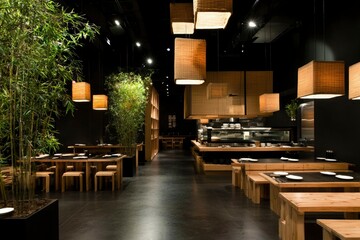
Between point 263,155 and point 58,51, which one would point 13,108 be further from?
point 263,155

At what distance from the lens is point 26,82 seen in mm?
2736

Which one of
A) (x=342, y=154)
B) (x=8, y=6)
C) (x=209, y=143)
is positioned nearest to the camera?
(x=8, y=6)

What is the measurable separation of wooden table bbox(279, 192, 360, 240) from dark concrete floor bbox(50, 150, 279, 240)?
51cm

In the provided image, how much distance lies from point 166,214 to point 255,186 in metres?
1.84

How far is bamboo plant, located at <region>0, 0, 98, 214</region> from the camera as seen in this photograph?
2.60 meters

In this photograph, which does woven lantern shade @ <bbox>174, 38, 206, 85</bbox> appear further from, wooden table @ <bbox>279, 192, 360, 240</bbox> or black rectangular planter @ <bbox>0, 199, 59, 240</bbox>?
black rectangular planter @ <bbox>0, 199, 59, 240</bbox>

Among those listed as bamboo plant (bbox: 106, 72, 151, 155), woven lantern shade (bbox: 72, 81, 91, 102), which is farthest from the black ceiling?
woven lantern shade (bbox: 72, 81, 91, 102)

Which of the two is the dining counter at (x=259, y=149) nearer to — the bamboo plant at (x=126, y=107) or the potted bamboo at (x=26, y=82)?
the bamboo plant at (x=126, y=107)

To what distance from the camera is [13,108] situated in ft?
9.02

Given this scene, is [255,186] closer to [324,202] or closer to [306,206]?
[324,202]

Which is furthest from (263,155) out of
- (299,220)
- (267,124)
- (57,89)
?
(57,89)

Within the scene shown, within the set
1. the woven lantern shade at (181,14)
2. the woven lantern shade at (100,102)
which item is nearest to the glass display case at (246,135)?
the woven lantern shade at (100,102)

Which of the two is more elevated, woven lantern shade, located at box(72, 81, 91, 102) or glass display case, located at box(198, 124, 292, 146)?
woven lantern shade, located at box(72, 81, 91, 102)

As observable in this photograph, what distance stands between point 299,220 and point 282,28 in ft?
21.8
